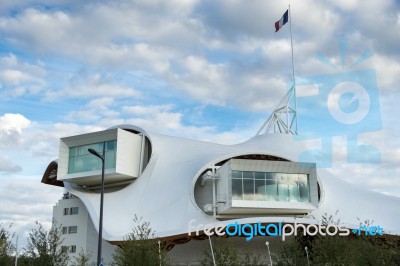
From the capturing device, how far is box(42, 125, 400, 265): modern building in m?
45.3

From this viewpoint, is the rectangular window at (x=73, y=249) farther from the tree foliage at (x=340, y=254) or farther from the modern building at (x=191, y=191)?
the tree foliage at (x=340, y=254)

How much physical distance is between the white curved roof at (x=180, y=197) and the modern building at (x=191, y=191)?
100 mm

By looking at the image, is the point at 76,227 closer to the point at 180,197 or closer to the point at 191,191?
the point at 180,197

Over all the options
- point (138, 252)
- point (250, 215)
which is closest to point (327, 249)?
point (138, 252)

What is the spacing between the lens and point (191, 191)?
4684 centimetres

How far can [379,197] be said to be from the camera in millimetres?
54344

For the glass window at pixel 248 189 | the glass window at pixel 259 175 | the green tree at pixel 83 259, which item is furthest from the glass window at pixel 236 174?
the green tree at pixel 83 259

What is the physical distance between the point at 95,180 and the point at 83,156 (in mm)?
2750

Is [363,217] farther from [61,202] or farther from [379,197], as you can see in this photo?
[61,202]

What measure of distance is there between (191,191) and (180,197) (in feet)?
4.54

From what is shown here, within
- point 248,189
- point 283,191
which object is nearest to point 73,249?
point 248,189

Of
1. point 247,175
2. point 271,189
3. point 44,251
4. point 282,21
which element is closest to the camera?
point 44,251

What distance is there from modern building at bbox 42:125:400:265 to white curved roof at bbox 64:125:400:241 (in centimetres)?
10

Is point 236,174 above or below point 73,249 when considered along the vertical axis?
above
